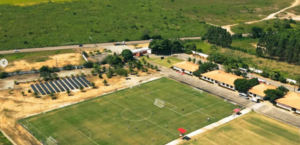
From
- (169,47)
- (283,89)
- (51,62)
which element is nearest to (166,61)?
(169,47)

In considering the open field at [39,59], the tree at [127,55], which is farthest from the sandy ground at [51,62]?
the tree at [127,55]

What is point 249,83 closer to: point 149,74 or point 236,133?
point 236,133

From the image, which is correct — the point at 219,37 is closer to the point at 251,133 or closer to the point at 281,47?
the point at 281,47

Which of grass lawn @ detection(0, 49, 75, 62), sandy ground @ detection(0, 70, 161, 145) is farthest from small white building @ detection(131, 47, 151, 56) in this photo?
grass lawn @ detection(0, 49, 75, 62)

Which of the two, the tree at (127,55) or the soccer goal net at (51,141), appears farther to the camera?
the tree at (127,55)

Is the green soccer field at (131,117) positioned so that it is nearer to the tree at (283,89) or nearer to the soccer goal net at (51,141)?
the soccer goal net at (51,141)

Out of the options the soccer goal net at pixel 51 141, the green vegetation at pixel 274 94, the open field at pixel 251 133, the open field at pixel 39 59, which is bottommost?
the open field at pixel 251 133
